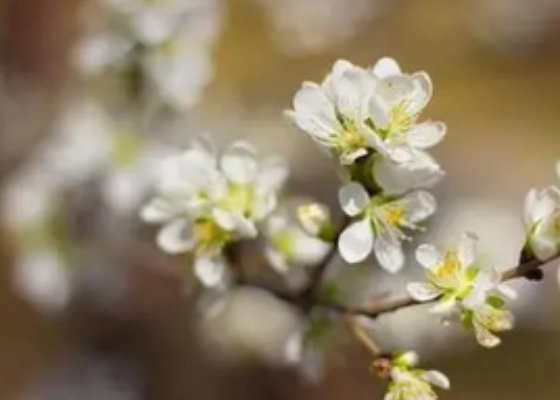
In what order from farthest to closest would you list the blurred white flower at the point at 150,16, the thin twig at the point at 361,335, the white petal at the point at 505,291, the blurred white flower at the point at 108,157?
1. the blurred white flower at the point at 108,157
2. the blurred white flower at the point at 150,16
3. the thin twig at the point at 361,335
4. the white petal at the point at 505,291

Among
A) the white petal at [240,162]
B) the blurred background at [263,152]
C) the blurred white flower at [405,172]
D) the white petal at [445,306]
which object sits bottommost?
the blurred background at [263,152]

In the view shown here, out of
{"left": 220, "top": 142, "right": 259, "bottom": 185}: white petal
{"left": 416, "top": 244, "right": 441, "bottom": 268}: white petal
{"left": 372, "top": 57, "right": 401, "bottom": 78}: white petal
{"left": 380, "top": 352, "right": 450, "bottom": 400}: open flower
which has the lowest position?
{"left": 380, "top": 352, "right": 450, "bottom": 400}: open flower

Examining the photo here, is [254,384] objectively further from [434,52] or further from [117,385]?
[434,52]

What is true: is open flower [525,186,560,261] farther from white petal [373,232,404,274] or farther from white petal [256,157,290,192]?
white petal [256,157,290,192]

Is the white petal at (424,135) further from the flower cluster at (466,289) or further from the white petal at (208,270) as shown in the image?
the white petal at (208,270)

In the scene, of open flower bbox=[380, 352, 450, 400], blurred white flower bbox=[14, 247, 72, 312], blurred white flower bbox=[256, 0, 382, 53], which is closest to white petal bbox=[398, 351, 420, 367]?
open flower bbox=[380, 352, 450, 400]

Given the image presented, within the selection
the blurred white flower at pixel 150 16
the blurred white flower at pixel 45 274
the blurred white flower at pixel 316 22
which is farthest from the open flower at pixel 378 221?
the blurred white flower at pixel 316 22
